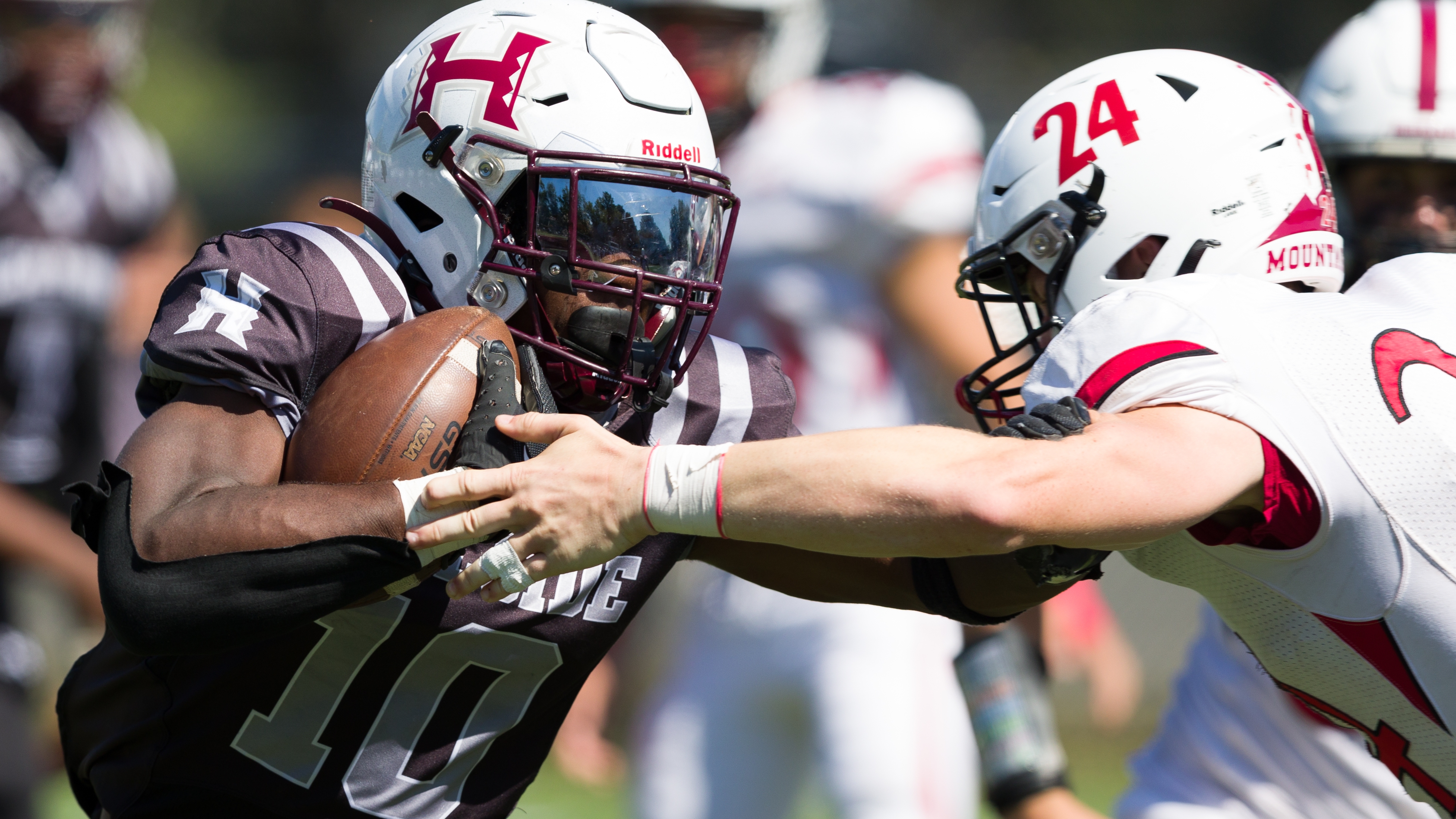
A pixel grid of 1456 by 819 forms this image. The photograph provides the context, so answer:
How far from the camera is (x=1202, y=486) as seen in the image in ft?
5.78

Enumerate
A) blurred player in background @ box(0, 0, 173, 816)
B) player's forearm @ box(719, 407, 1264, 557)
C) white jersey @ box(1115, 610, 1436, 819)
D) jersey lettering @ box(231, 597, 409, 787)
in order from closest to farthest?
player's forearm @ box(719, 407, 1264, 557) → jersey lettering @ box(231, 597, 409, 787) → white jersey @ box(1115, 610, 1436, 819) → blurred player in background @ box(0, 0, 173, 816)

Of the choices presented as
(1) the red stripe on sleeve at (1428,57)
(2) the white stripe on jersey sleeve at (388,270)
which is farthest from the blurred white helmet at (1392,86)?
(2) the white stripe on jersey sleeve at (388,270)

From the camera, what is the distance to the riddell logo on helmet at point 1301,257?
243 centimetres

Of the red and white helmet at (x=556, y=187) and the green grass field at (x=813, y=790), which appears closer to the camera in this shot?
the red and white helmet at (x=556, y=187)

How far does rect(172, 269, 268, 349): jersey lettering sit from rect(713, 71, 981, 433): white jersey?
226cm

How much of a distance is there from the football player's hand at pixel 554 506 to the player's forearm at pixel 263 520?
6 centimetres

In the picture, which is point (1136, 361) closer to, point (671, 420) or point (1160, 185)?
point (1160, 185)

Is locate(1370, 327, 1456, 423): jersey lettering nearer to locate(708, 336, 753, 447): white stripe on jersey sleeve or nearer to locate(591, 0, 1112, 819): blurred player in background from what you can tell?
locate(708, 336, 753, 447): white stripe on jersey sleeve

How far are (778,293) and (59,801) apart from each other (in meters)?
3.97

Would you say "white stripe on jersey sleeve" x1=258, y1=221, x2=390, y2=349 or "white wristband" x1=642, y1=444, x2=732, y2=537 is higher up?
"white stripe on jersey sleeve" x1=258, y1=221, x2=390, y2=349

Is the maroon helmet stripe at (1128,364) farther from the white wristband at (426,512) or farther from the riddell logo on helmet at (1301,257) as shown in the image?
the white wristband at (426,512)

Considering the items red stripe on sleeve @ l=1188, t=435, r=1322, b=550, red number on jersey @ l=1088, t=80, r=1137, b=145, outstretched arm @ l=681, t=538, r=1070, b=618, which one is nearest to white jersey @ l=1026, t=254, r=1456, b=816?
red stripe on sleeve @ l=1188, t=435, r=1322, b=550

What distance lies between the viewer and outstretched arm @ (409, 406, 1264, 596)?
176 centimetres

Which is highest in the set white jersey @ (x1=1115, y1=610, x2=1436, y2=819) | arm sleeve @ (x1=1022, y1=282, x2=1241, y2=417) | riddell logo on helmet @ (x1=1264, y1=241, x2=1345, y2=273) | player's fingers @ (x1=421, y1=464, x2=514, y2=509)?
arm sleeve @ (x1=1022, y1=282, x2=1241, y2=417)
